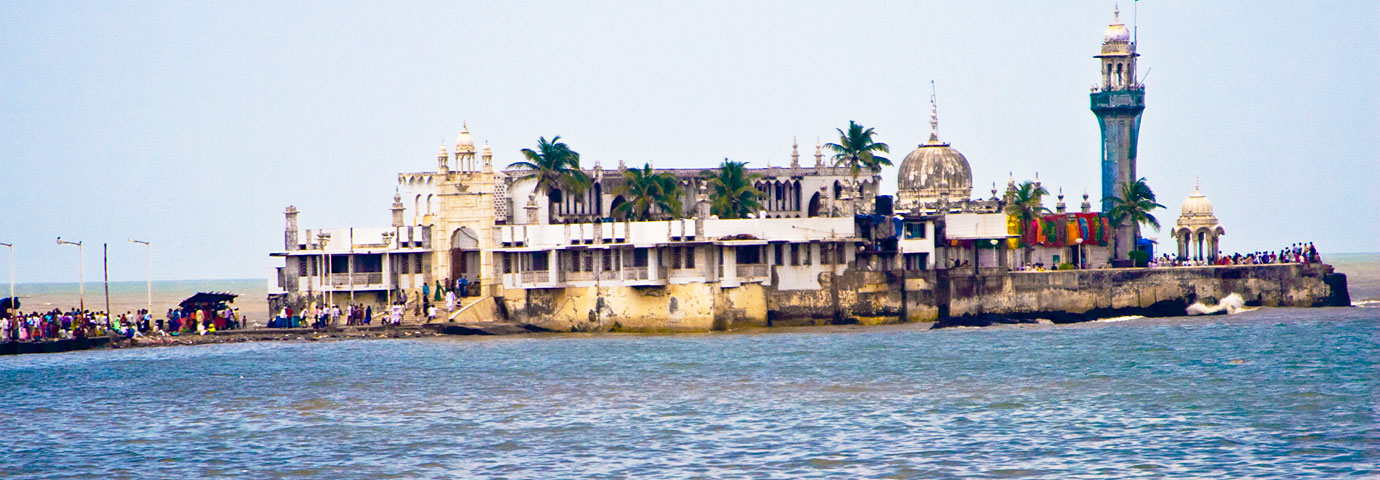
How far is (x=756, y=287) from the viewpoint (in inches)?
2864

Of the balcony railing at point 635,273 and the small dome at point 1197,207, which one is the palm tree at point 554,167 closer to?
the balcony railing at point 635,273

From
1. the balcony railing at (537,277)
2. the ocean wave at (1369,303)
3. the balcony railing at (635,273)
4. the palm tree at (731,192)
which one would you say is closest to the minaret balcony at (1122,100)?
the ocean wave at (1369,303)

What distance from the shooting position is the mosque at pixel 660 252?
72375mm

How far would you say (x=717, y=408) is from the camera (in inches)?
1692

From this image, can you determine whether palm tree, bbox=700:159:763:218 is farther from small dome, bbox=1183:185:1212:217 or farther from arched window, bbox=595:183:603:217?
small dome, bbox=1183:185:1212:217

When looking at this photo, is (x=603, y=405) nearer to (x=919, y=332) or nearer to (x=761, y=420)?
(x=761, y=420)

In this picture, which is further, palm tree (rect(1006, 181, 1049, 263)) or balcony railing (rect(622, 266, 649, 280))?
palm tree (rect(1006, 181, 1049, 263))

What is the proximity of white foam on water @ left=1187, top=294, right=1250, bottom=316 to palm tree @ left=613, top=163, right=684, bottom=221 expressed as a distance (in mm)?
24555

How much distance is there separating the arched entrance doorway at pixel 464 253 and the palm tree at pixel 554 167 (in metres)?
4.16

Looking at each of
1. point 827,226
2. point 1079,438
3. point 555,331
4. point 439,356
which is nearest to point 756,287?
point 827,226

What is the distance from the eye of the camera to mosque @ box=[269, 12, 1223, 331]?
7238 centimetres

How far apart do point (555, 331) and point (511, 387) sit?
23948 mm

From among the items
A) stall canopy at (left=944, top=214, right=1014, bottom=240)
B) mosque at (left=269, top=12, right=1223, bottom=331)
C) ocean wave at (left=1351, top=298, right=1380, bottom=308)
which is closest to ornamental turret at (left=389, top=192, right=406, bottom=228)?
mosque at (left=269, top=12, right=1223, bottom=331)

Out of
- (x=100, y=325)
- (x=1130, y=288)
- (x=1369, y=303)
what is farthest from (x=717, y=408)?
(x=1369, y=303)
